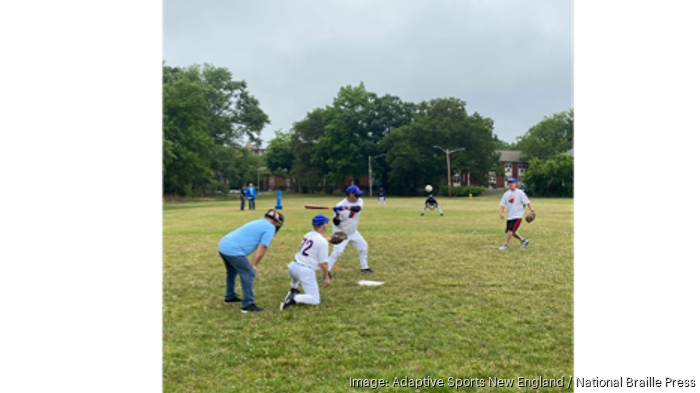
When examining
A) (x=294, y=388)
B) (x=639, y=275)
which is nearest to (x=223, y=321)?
(x=294, y=388)

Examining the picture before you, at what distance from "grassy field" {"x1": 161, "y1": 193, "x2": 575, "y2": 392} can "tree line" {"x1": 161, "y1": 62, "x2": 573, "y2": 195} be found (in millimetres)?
57857

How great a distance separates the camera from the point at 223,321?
21.2 ft

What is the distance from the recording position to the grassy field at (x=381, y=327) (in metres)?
4.58

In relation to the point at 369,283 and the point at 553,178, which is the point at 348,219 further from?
the point at 553,178

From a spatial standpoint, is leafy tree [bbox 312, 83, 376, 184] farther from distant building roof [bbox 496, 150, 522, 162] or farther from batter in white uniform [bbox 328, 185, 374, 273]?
batter in white uniform [bbox 328, 185, 374, 273]

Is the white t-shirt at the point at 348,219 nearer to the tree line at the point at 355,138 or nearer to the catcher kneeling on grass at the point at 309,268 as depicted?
the catcher kneeling on grass at the point at 309,268

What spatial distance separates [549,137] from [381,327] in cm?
11117

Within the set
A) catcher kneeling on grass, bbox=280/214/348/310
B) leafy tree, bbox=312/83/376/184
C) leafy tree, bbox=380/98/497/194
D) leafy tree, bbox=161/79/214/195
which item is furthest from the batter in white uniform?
leafy tree, bbox=312/83/376/184

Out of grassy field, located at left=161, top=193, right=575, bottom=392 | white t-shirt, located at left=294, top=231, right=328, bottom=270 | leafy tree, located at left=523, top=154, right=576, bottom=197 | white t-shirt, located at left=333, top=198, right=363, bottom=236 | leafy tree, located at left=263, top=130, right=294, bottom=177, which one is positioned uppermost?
leafy tree, located at left=263, top=130, right=294, bottom=177

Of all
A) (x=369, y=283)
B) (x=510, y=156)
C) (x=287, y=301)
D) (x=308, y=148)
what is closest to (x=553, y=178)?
Result: (x=308, y=148)

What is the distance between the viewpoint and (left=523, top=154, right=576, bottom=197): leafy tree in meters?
62.2

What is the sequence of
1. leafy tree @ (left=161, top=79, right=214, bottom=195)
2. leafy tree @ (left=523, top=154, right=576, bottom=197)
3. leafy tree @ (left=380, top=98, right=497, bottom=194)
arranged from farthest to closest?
leafy tree @ (left=380, top=98, right=497, bottom=194) → leafy tree @ (left=523, top=154, right=576, bottom=197) → leafy tree @ (left=161, top=79, right=214, bottom=195)

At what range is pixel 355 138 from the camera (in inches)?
3174

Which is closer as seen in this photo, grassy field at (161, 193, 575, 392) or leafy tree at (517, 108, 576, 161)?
grassy field at (161, 193, 575, 392)
